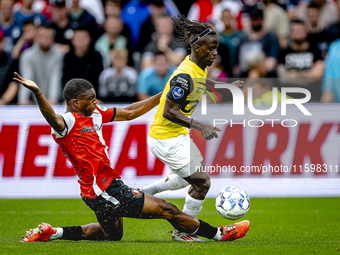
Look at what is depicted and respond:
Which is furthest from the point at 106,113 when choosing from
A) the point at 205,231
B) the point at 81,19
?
the point at 81,19

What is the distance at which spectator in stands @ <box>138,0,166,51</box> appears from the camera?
11.9 metres

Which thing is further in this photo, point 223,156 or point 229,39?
point 229,39

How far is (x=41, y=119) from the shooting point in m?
9.42

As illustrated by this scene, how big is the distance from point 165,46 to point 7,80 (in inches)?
145

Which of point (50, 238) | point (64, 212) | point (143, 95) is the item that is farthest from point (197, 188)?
point (143, 95)

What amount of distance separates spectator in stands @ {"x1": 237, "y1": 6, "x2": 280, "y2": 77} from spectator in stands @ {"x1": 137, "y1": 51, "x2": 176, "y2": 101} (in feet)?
5.94

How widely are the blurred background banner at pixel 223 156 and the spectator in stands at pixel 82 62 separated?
1279 mm

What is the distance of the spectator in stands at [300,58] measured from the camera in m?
10.7

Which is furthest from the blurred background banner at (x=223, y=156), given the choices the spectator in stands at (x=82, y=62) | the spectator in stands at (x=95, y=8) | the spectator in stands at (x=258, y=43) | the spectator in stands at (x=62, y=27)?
the spectator in stands at (x=95, y=8)

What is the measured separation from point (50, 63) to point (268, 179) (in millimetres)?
5277

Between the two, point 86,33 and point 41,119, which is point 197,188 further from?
point 86,33

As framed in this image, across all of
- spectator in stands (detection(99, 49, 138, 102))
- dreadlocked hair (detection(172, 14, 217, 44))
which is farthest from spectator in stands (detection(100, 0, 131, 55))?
dreadlocked hair (detection(172, 14, 217, 44))

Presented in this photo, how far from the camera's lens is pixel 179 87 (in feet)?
19.3

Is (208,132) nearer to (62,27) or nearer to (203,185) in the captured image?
(203,185)
